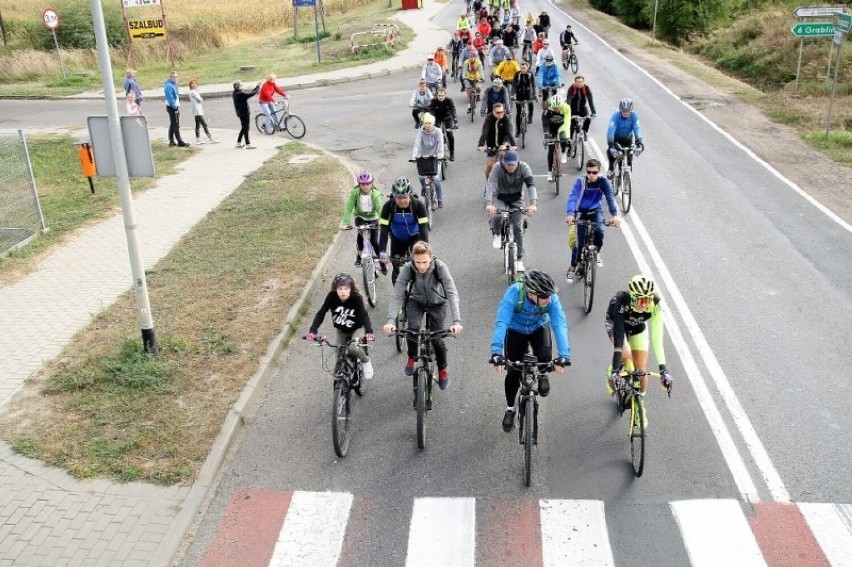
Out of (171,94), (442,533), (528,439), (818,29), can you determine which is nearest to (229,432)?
(442,533)

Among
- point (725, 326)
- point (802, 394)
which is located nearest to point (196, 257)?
point (725, 326)

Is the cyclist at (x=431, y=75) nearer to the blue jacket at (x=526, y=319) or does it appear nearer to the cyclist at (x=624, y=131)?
the cyclist at (x=624, y=131)

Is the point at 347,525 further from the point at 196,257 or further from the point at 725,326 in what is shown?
the point at 196,257

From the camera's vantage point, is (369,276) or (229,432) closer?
(229,432)

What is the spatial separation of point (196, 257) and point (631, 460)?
8606 mm

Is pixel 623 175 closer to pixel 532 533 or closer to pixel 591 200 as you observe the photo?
pixel 591 200

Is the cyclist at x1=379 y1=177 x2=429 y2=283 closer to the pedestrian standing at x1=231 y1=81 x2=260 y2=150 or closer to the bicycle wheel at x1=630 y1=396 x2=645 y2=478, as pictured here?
the bicycle wheel at x1=630 y1=396 x2=645 y2=478

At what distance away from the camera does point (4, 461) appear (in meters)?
7.93

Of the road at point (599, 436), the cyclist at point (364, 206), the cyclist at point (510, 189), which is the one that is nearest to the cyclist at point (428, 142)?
the road at point (599, 436)

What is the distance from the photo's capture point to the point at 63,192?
60.8 feet

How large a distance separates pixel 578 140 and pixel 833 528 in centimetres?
1200

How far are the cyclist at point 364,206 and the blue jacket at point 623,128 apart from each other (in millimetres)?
5431

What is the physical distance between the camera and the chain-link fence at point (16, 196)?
48.2 ft

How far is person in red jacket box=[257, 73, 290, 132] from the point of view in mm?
23234
